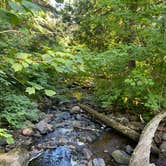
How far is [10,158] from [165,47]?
12.1 ft

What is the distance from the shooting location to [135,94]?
6.12 meters

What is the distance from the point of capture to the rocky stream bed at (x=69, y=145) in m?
4.50

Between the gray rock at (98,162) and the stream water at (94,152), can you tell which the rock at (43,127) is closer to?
the stream water at (94,152)

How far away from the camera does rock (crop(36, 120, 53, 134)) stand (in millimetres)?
5588

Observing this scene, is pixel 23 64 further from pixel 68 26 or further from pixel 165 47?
pixel 68 26

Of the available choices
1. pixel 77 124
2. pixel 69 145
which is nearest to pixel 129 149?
pixel 69 145

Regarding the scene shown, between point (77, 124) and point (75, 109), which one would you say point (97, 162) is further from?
point (75, 109)

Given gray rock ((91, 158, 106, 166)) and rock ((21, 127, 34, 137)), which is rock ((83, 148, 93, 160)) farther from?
rock ((21, 127, 34, 137))

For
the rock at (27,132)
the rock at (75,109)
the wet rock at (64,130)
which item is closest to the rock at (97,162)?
the wet rock at (64,130)

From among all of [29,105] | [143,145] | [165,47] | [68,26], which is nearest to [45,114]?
[29,105]

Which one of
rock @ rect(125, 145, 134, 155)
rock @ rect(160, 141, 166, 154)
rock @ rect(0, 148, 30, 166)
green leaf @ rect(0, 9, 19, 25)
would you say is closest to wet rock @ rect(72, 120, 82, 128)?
rock @ rect(125, 145, 134, 155)

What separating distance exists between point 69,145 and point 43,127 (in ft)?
2.91

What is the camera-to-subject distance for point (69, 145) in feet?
16.8

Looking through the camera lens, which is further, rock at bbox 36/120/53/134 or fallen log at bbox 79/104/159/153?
rock at bbox 36/120/53/134
